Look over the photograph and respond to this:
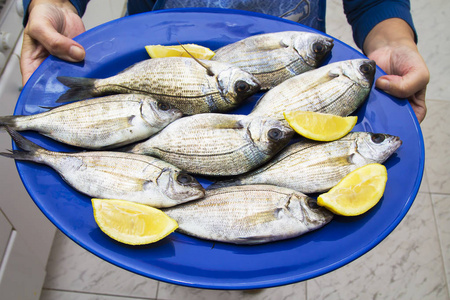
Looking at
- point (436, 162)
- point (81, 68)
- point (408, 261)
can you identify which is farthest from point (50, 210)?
point (436, 162)

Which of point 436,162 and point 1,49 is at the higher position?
point 1,49

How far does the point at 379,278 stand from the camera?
193 cm

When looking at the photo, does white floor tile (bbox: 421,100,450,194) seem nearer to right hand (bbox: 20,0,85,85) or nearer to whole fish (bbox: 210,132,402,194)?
whole fish (bbox: 210,132,402,194)

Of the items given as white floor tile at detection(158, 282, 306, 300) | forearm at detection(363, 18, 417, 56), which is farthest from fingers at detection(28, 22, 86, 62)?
white floor tile at detection(158, 282, 306, 300)

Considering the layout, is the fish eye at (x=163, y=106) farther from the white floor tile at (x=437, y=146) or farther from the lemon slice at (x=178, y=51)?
the white floor tile at (x=437, y=146)

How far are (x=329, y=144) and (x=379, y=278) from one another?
122 centimetres

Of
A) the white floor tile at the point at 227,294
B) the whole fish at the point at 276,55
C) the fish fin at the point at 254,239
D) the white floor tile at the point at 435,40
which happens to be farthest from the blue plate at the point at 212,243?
the white floor tile at the point at 435,40

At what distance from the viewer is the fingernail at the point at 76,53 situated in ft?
3.91

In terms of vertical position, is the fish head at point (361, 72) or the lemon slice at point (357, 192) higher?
the fish head at point (361, 72)

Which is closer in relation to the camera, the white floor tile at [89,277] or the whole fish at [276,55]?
the whole fish at [276,55]

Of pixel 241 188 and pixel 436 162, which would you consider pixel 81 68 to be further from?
pixel 436 162

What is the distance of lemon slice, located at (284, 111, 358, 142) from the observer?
1.08 meters

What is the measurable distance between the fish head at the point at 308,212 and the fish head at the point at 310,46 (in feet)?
1.77

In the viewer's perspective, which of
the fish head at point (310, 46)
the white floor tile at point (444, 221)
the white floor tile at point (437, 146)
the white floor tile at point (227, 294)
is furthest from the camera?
the white floor tile at point (437, 146)
